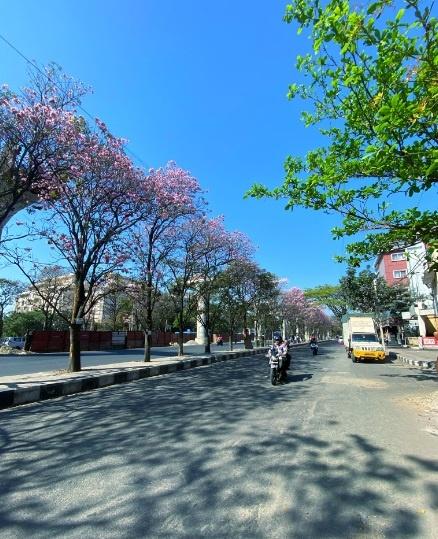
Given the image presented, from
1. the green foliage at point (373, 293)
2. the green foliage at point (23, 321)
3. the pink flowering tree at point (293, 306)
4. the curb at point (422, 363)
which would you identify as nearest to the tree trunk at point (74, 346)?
the curb at point (422, 363)

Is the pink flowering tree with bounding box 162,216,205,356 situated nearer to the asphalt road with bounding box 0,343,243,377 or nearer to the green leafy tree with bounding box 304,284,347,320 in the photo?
the asphalt road with bounding box 0,343,243,377

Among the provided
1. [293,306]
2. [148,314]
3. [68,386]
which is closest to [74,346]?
[68,386]

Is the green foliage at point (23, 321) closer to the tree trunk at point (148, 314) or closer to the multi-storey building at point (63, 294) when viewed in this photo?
the multi-storey building at point (63, 294)

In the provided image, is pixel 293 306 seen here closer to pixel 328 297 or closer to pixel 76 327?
pixel 328 297

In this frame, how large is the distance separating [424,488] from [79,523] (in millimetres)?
3340

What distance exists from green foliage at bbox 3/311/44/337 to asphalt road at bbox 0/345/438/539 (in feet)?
215

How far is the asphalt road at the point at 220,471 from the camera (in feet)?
11.8

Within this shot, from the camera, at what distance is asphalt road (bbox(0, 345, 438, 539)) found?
361cm

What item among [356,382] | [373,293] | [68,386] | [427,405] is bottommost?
[427,405]

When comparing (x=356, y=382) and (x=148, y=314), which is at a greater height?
(x=148, y=314)

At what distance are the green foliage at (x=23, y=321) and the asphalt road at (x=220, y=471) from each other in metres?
65.5

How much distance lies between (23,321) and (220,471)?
7176 cm

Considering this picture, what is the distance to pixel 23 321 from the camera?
69.5 metres

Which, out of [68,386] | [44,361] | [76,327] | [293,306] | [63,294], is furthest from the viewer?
[293,306]
